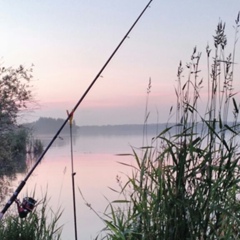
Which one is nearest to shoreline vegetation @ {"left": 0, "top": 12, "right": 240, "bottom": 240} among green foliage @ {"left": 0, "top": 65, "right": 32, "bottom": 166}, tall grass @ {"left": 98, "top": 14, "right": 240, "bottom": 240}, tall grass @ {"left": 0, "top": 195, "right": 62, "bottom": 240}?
tall grass @ {"left": 98, "top": 14, "right": 240, "bottom": 240}

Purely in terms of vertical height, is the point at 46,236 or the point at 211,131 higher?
the point at 211,131

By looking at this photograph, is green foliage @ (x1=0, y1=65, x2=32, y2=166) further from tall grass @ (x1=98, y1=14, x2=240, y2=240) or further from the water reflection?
tall grass @ (x1=98, y1=14, x2=240, y2=240)

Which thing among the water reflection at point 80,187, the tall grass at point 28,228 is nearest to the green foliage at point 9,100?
the water reflection at point 80,187

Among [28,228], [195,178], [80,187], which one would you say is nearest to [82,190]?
[80,187]

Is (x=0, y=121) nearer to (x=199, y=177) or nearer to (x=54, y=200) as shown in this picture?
(x=54, y=200)

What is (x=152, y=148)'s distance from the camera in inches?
91.7

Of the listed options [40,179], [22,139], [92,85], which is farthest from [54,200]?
[22,139]

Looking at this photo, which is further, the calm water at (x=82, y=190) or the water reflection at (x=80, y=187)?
the water reflection at (x=80, y=187)

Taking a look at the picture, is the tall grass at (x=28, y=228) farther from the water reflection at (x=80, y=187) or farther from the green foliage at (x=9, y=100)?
the green foliage at (x=9, y=100)

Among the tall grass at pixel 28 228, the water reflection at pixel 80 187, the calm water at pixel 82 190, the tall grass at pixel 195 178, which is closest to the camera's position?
the tall grass at pixel 195 178

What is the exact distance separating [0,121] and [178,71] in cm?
940

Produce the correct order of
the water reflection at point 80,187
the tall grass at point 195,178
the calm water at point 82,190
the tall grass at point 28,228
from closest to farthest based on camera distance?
1. the tall grass at point 195,178
2. the tall grass at point 28,228
3. the calm water at point 82,190
4. the water reflection at point 80,187

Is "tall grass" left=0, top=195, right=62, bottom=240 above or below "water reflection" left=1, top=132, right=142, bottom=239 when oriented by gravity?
above

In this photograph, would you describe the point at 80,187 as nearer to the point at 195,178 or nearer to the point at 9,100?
the point at 9,100
